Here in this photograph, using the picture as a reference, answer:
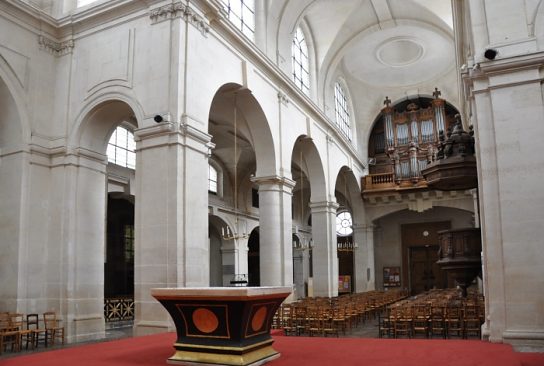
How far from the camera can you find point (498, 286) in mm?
8438

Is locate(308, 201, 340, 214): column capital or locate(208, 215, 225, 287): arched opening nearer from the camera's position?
locate(308, 201, 340, 214): column capital

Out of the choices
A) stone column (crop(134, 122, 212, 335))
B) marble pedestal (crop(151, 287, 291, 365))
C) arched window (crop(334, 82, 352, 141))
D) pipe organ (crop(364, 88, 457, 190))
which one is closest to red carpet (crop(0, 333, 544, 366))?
marble pedestal (crop(151, 287, 291, 365))

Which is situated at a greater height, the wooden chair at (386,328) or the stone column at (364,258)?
the stone column at (364,258)

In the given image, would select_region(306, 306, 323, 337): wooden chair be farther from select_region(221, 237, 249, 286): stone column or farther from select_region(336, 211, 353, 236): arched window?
select_region(336, 211, 353, 236): arched window

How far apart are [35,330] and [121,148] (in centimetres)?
962

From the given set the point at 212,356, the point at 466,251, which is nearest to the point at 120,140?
the point at 466,251

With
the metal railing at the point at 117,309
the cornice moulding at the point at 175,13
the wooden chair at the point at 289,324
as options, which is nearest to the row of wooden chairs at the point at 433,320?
the wooden chair at the point at 289,324

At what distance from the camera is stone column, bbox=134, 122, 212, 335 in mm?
11273

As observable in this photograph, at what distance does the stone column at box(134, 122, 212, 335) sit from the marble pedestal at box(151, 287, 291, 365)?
4505mm

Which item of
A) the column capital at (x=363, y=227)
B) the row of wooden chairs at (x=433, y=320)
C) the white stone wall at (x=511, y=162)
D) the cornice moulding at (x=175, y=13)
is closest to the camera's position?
the white stone wall at (x=511, y=162)

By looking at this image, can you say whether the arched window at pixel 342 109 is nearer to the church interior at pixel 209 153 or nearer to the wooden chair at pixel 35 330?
the church interior at pixel 209 153

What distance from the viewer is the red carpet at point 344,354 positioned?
6.27 meters

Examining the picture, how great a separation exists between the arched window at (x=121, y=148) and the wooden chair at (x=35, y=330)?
7693 millimetres

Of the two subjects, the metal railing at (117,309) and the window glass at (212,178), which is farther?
the window glass at (212,178)
